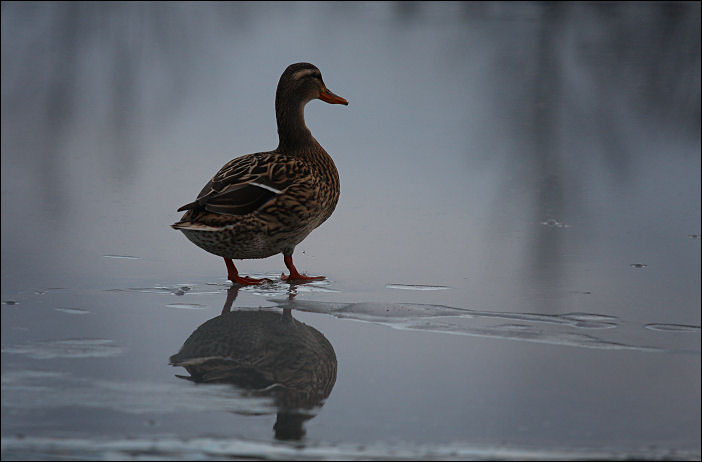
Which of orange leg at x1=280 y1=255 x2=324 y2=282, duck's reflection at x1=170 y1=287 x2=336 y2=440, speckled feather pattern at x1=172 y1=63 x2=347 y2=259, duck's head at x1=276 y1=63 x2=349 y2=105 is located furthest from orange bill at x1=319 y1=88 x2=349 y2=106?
duck's reflection at x1=170 y1=287 x2=336 y2=440

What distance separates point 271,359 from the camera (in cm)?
346

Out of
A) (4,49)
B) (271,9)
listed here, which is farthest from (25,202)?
(271,9)

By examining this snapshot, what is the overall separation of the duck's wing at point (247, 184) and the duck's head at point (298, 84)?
43cm

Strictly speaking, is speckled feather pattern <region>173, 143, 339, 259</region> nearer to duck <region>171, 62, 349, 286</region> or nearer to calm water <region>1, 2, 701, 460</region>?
duck <region>171, 62, 349, 286</region>

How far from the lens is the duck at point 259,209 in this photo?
4.61 m

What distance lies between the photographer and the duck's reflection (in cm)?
307

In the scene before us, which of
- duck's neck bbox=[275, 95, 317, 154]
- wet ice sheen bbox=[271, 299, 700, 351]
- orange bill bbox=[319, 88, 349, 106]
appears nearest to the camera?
wet ice sheen bbox=[271, 299, 700, 351]

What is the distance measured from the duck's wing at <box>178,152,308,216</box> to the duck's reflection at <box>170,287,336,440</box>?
71 cm

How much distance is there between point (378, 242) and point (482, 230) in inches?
24.2

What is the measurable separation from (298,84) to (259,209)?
898 millimetres

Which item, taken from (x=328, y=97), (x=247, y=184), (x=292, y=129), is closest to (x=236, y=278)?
(x=247, y=184)

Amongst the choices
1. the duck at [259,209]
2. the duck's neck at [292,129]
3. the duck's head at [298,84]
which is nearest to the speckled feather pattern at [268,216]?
the duck at [259,209]

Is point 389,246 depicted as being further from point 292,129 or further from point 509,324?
point 509,324

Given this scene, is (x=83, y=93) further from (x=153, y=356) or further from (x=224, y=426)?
(x=224, y=426)
